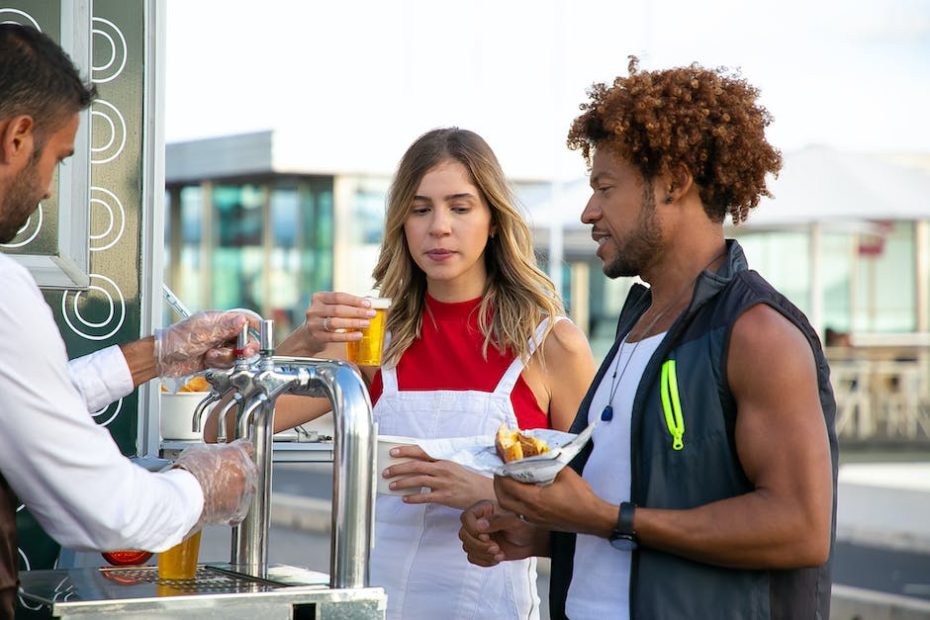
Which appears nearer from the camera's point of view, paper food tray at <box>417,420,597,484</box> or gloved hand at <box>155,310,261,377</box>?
paper food tray at <box>417,420,597,484</box>

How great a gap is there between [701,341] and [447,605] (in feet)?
3.73

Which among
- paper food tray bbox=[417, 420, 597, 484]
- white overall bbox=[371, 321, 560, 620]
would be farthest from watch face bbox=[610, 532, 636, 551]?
white overall bbox=[371, 321, 560, 620]

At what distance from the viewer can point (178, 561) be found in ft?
7.86

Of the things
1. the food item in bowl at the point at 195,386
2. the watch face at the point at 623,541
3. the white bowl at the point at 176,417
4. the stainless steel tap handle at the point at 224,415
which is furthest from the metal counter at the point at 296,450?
the watch face at the point at 623,541

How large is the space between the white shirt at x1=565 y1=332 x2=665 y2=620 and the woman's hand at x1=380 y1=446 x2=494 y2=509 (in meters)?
0.46

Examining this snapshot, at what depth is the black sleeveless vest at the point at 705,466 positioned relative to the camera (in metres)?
2.31

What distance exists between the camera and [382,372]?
3424mm

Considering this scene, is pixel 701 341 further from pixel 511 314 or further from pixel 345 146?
pixel 345 146

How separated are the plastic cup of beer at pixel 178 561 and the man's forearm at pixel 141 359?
2.04ft

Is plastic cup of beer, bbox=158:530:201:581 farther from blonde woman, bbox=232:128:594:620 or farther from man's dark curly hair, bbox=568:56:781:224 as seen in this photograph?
man's dark curly hair, bbox=568:56:781:224

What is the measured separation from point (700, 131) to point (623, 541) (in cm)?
77


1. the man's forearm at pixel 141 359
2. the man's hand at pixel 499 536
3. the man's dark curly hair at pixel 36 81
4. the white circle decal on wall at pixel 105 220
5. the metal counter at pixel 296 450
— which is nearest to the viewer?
the man's dark curly hair at pixel 36 81

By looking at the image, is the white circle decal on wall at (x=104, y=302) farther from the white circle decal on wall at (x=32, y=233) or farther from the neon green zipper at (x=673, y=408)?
the neon green zipper at (x=673, y=408)

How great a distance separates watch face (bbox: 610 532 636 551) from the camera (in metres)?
2.34
